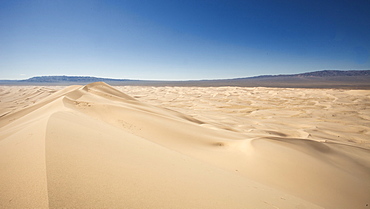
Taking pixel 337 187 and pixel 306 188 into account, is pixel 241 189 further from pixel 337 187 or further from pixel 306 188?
pixel 337 187

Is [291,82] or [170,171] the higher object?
[291,82]

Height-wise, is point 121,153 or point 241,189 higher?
point 121,153

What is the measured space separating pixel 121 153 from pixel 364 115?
7562 millimetres

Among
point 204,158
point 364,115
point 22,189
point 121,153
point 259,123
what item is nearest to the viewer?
point 22,189

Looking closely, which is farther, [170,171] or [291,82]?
[291,82]

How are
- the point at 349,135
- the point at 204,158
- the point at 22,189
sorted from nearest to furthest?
the point at 22,189
the point at 204,158
the point at 349,135

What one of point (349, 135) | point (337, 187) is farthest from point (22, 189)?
point (349, 135)

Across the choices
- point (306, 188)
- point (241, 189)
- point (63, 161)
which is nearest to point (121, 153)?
point (63, 161)

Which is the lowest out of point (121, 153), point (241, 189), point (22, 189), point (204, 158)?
point (204, 158)

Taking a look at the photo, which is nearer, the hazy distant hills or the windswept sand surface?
the windswept sand surface

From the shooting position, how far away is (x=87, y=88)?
19.0 ft

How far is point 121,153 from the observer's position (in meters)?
1.46

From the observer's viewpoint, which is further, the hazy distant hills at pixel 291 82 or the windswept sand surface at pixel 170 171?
the hazy distant hills at pixel 291 82

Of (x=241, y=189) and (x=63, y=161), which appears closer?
(x=63, y=161)
